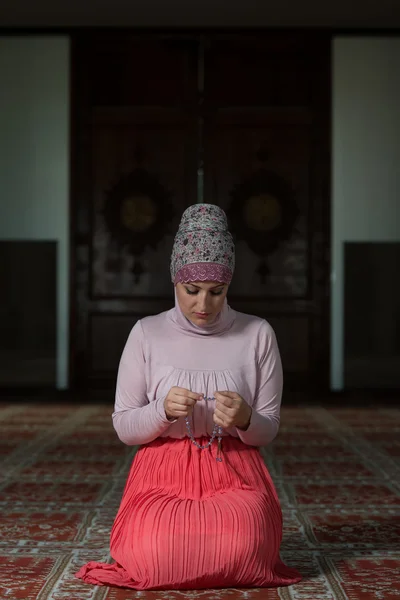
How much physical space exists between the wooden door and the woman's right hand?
7655mm

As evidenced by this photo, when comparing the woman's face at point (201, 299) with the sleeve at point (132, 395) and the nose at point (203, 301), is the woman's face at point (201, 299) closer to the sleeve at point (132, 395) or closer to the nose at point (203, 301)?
the nose at point (203, 301)

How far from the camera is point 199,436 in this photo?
3.01m

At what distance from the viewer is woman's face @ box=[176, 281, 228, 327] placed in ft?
9.57

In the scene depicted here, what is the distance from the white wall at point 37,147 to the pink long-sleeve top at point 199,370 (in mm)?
7490

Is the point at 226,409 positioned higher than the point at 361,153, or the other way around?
the point at 361,153

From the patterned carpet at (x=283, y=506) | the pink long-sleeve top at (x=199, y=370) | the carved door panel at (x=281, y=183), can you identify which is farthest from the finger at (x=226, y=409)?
the carved door panel at (x=281, y=183)

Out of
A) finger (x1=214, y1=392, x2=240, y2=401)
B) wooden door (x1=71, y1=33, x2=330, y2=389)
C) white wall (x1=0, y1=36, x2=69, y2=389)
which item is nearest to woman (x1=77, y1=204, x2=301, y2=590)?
finger (x1=214, y1=392, x2=240, y2=401)

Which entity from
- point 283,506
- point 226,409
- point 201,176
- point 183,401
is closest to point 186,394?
point 183,401

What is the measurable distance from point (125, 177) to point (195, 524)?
791 cm

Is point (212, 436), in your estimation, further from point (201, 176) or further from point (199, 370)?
point (201, 176)

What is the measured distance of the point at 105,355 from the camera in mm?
10484

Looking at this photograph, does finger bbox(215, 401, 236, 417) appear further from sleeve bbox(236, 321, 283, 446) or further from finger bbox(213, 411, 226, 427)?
sleeve bbox(236, 321, 283, 446)

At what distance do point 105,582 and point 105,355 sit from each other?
755cm

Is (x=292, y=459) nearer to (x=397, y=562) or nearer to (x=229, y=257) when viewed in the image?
(x=397, y=562)
